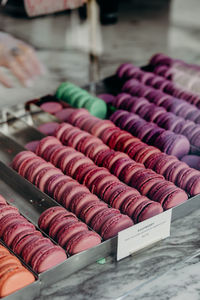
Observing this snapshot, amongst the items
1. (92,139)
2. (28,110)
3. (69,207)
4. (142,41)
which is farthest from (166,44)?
(69,207)

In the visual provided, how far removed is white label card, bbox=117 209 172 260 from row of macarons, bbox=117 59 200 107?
3.80ft

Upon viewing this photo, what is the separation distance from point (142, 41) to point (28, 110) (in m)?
2.10

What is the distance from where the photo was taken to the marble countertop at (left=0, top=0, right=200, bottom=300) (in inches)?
67.6

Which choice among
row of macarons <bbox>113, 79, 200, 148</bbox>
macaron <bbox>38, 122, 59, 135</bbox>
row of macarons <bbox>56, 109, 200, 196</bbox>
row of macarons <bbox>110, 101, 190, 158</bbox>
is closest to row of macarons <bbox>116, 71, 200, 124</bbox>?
row of macarons <bbox>113, 79, 200, 148</bbox>

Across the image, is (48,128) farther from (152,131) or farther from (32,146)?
(152,131)

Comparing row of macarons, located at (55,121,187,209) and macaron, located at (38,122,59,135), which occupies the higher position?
row of macarons, located at (55,121,187,209)

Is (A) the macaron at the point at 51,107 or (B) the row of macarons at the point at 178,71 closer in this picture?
(A) the macaron at the point at 51,107

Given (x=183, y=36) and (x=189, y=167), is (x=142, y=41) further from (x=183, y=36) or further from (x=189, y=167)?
(x=189, y=167)

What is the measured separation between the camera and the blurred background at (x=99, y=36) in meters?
3.79

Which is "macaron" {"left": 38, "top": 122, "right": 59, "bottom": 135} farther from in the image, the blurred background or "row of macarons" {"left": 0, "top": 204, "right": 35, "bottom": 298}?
"row of macarons" {"left": 0, "top": 204, "right": 35, "bottom": 298}

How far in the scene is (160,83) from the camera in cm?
307

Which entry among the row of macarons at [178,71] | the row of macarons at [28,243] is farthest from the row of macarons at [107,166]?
the row of macarons at [178,71]

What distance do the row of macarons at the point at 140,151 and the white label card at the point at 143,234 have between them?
274mm

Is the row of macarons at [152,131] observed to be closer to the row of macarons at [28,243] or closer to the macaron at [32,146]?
the macaron at [32,146]
